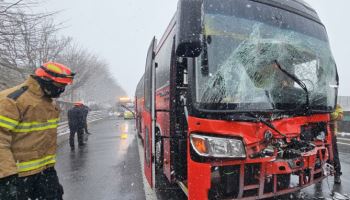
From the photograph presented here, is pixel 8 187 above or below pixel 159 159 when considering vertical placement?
above

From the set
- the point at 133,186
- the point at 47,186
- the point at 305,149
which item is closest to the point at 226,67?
the point at 305,149

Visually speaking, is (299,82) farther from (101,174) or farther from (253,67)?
(101,174)

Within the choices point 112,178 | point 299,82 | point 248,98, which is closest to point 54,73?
point 248,98

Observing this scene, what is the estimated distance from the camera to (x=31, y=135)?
3328 mm

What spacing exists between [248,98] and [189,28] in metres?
1.05

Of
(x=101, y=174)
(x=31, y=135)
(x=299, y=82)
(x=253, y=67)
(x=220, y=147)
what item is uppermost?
(x=253, y=67)

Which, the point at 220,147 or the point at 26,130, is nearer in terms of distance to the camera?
the point at 26,130

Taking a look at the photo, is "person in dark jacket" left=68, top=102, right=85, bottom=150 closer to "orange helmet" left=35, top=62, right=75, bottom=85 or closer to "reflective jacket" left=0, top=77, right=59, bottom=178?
"reflective jacket" left=0, top=77, right=59, bottom=178

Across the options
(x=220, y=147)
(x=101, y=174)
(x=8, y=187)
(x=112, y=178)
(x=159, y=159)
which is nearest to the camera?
(x=8, y=187)

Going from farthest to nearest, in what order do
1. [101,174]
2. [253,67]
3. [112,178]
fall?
[101,174] < [112,178] < [253,67]

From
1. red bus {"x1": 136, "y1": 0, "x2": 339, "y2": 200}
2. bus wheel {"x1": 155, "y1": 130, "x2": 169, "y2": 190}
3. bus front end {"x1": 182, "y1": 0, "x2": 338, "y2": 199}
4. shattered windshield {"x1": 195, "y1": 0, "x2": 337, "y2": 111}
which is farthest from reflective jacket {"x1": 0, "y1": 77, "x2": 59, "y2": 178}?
bus wheel {"x1": 155, "y1": 130, "x2": 169, "y2": 190}

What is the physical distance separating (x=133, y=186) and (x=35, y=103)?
3595 millimetres

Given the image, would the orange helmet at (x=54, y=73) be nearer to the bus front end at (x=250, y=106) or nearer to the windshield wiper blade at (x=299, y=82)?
the bus front end at (x=250, y=106)

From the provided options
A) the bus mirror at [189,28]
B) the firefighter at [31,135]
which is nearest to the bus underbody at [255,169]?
the bus mirror at [189,28]
